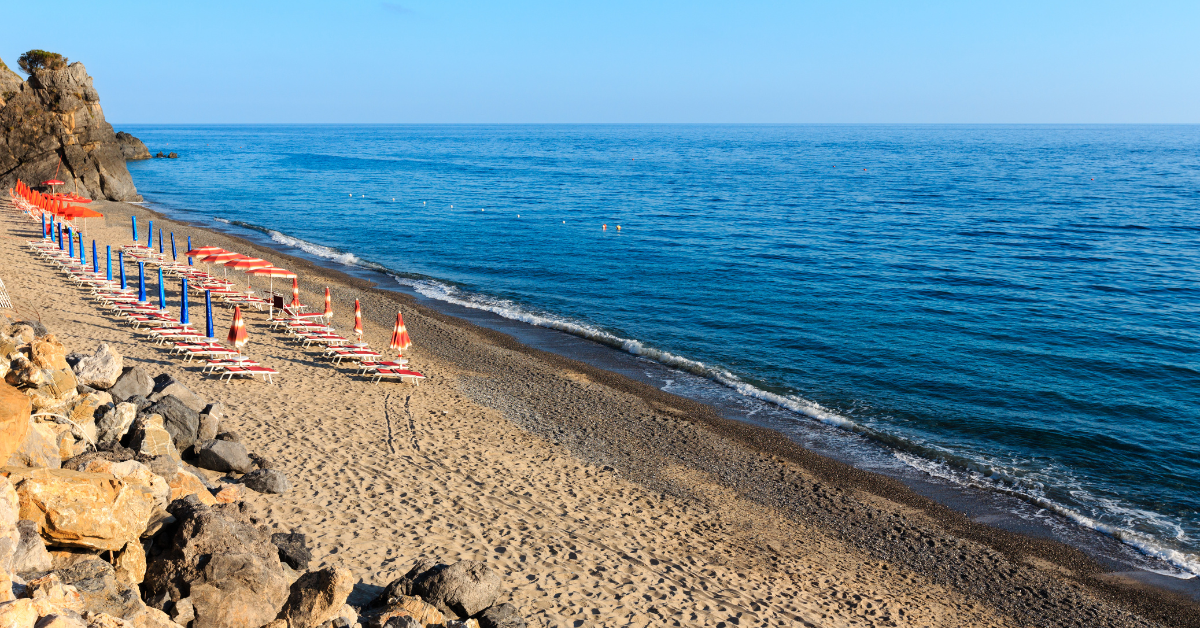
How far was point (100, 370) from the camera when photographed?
10.8m

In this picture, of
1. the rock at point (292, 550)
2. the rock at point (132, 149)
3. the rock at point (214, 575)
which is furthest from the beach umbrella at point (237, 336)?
the rock at point (132, 149)

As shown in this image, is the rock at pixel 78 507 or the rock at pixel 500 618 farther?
the rock at pixel 500 618

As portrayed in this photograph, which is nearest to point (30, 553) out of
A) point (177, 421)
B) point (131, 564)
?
point (131, 564)

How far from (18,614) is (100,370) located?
317 inches

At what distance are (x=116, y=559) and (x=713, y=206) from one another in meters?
48.7

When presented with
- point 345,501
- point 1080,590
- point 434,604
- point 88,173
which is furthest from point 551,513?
point 88,173

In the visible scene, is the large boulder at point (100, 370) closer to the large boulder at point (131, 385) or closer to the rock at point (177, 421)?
the large boulder at point (131, 385)

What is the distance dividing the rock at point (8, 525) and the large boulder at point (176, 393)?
20.0 feet

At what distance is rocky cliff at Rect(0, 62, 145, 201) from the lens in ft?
144

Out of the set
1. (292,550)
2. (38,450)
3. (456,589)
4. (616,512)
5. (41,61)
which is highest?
(41,61)

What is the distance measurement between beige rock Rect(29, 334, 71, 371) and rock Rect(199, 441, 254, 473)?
2.07 metres

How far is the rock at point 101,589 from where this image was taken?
16.9 ft

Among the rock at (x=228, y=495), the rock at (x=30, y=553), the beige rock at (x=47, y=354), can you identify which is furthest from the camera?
the beige rock at (x=47, y=354)

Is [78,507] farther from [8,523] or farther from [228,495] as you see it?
[228,495]
